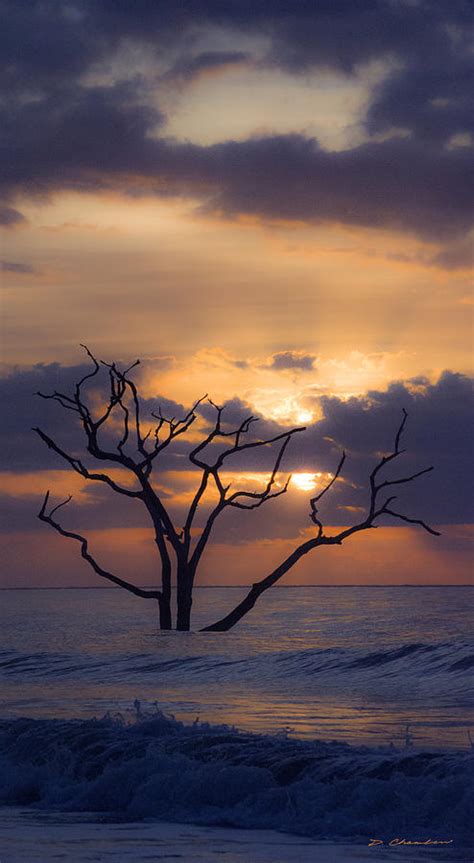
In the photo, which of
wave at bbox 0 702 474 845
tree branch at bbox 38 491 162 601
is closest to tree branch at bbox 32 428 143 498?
tree branch at bbox 38 491 162 601

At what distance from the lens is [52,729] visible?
9.18 m

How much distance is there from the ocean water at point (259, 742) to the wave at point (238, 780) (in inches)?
0.5

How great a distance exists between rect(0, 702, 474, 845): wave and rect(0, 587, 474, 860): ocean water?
1cm

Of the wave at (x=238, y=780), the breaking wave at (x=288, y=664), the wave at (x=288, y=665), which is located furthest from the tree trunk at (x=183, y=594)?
the wave at (x=238, y=780)

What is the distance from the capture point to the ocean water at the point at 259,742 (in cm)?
650

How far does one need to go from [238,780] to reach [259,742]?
0.99 meters

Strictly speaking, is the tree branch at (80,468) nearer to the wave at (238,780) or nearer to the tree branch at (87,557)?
the tree branch at (87,557)

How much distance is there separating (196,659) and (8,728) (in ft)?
26.9

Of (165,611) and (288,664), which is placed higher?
(165,611)

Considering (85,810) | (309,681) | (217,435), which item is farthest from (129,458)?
(85,810)

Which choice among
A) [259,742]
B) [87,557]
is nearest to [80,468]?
[87,557]

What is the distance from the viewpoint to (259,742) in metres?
8.12

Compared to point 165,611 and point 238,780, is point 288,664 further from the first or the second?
point 165,611
